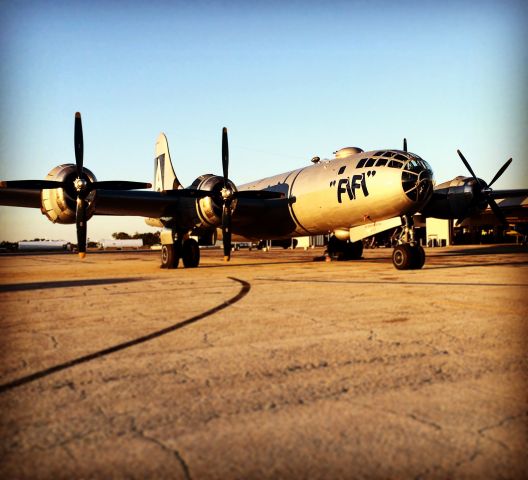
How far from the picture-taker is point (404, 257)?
56.6 ft

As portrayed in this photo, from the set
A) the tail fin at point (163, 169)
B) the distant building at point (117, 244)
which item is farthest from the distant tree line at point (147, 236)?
the tail fin at point (163, 169)

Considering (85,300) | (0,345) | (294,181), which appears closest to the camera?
(0,345)

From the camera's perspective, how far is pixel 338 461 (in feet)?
8.69

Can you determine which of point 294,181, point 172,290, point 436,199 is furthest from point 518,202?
point 172,290

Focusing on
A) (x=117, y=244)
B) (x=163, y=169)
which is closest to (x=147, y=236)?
(x=117, y=244)

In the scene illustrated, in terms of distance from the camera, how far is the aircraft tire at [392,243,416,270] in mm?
17169

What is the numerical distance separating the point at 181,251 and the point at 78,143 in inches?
272

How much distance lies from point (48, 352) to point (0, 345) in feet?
2.69

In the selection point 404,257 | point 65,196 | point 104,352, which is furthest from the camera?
point 65,196

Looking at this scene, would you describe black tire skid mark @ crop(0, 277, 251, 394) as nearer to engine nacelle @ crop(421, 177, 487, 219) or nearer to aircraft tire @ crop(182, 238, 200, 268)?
aircraft tire @ crop(182, 238, 200, 268)

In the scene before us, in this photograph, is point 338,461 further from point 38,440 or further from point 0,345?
point 0,345

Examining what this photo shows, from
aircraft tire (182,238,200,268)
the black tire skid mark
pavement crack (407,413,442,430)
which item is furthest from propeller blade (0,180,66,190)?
pavement crack (407,413,442,430)

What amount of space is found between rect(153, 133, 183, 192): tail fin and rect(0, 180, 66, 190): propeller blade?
27.5 feet

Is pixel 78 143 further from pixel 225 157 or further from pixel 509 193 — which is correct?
pixel 509 193
